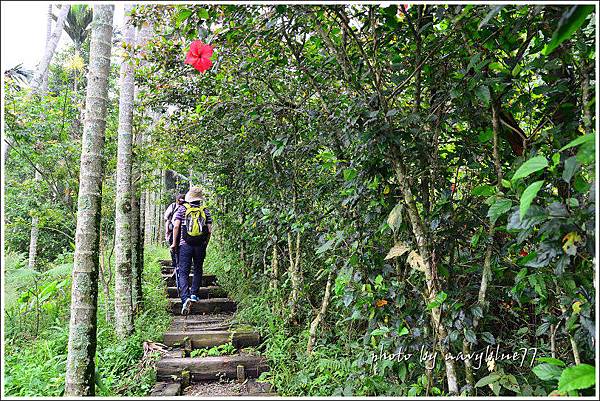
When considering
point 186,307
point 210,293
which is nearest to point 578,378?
point 186,307

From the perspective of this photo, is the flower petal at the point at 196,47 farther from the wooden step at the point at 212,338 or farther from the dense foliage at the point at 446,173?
the wooden step at the point at 212,338

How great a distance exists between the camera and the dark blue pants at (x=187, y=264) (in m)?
5.13

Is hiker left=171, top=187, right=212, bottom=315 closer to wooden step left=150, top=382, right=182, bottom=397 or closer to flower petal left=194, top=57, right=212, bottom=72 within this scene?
wooden step left=150, top=382, right=182, bottom=397

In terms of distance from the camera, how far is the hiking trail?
3.58 m

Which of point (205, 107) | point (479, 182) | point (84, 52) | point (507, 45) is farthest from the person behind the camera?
point (84, 52)

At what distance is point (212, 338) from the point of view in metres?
4.28

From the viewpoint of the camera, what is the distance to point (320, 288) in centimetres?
410

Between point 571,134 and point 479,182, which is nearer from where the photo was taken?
point 571,134

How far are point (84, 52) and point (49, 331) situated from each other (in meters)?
13.2

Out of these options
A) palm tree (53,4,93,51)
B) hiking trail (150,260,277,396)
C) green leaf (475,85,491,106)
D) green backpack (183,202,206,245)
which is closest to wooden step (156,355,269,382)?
hiking trail (150,260,277,396)

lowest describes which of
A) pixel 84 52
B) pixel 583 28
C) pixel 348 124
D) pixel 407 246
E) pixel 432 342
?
pixel 432 342

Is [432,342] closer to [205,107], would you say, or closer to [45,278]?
[205,107]

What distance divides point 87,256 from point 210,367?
6.02 ft

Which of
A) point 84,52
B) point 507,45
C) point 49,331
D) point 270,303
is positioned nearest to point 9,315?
point 49,331
